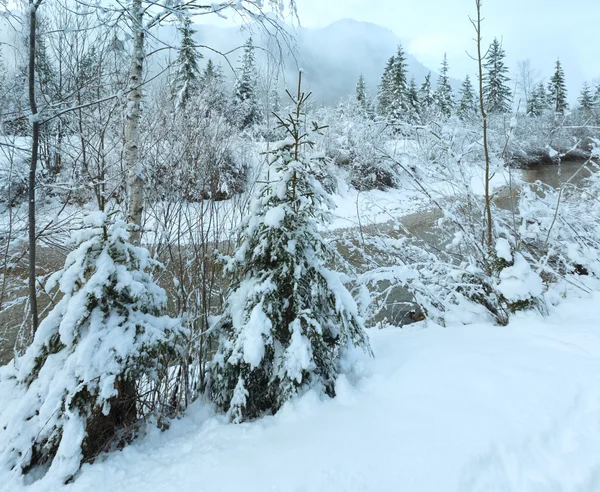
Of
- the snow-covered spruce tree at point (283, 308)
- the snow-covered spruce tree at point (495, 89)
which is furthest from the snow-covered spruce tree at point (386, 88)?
the snow-covered spruce tree at point (283, 308)

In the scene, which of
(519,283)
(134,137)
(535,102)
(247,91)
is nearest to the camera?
(519,283)

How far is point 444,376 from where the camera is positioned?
1997mm

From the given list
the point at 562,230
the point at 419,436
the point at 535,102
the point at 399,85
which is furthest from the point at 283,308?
the point at 399,85

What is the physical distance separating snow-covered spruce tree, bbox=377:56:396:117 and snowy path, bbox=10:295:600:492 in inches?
1209

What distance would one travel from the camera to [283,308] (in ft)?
7.21

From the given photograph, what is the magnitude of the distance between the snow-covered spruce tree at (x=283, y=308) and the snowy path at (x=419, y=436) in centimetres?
17

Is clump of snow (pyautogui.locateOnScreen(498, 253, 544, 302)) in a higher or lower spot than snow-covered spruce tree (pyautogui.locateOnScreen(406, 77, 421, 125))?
lower

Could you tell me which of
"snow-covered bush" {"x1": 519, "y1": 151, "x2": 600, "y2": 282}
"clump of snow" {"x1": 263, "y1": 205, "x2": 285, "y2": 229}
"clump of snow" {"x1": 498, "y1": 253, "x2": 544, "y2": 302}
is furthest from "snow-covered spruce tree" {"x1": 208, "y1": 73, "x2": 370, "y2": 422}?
"snow-covered bush" {"x1": 519, "y1": 151, "x2": 600, "y2": 282}

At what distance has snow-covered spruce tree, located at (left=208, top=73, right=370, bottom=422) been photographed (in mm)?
2066

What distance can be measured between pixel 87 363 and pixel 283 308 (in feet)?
3.74

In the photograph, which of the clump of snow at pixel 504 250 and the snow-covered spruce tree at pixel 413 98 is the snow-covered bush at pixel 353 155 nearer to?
the snow-covered spruce tree at pixel 413 98

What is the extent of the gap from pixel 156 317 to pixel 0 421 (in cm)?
92

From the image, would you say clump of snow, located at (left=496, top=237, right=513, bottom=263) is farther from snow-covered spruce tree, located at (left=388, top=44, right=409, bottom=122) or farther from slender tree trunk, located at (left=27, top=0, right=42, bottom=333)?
snow-covered spruce tree, located at (left=388, top=44, right=409, bottom=122)

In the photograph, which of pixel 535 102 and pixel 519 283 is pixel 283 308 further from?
pixel 535 102
